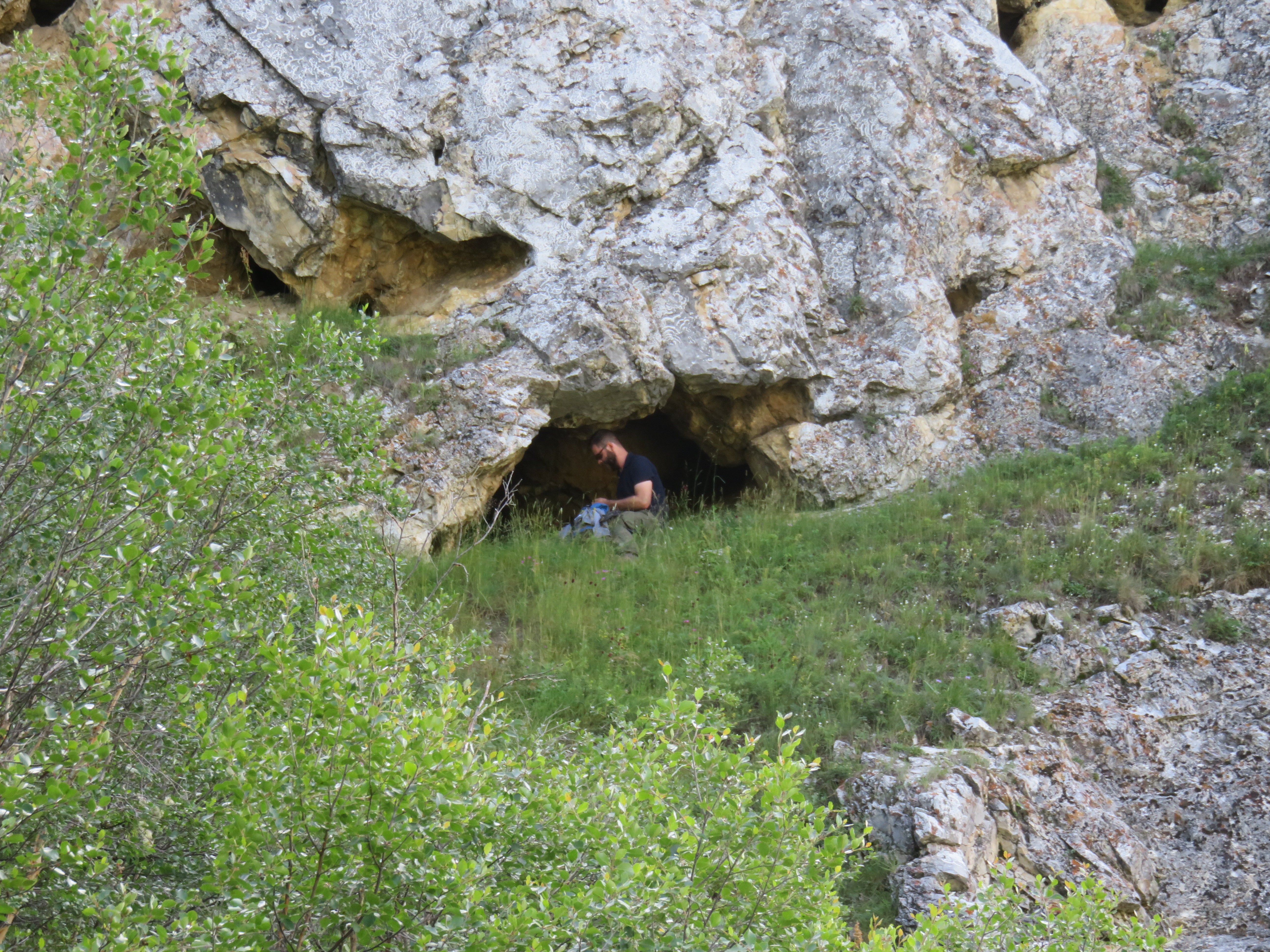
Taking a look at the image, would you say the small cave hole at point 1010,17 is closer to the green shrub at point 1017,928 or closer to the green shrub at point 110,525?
the green shrub at point 110,525

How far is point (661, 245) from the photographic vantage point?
928 centimetres

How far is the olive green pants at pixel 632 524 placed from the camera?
28.7 feet

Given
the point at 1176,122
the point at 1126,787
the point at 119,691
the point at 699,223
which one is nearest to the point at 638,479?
the point at 699,223

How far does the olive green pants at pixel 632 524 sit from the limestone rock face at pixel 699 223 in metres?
1.00

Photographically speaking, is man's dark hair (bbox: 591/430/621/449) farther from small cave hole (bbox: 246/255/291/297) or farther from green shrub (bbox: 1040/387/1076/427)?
green shrub (bbox: 1040/387/1076/427)

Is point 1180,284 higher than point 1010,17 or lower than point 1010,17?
lower

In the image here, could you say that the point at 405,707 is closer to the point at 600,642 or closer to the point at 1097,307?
the point at 600,642

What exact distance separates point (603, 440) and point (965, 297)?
4.07 m

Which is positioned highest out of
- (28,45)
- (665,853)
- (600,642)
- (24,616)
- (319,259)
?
(28,45)

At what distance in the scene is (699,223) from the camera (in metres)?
9.41

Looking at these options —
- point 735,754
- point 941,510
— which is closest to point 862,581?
point 941,510

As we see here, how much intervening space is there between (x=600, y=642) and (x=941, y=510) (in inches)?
132

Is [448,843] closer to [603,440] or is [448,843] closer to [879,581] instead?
[879,581]

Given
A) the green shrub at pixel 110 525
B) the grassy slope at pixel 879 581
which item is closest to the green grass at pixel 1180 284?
the grassy slope at pixel 879 581
